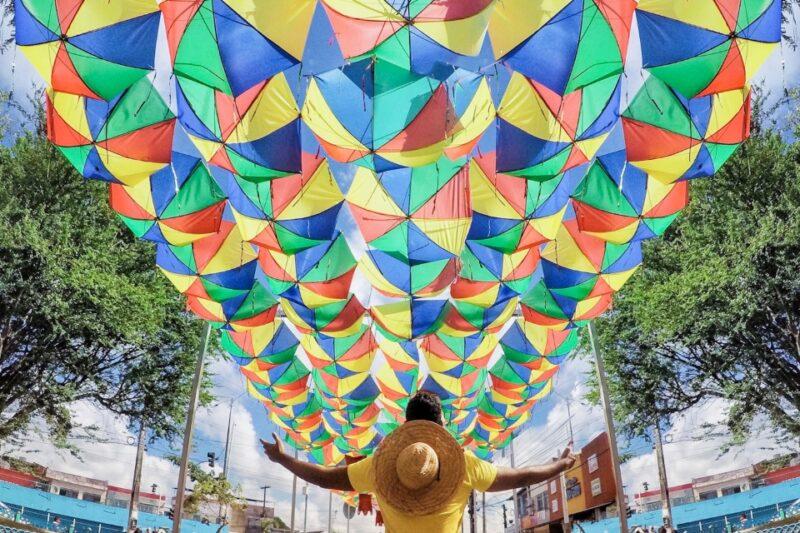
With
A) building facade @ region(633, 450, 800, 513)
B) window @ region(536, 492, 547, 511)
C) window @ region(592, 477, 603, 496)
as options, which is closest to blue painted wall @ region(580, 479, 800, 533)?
window @ region(592, 477, 603, 496)

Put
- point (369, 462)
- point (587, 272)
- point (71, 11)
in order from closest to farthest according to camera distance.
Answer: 1. point (369, 462)
2. point (71, 11)
3. point (587, 272)

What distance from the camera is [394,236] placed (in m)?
8.93

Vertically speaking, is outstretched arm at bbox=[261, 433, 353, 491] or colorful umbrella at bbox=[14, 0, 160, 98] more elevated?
colorful umbrella at bbox=[14, 0, 160, 98]

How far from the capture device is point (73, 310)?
49.9 ft

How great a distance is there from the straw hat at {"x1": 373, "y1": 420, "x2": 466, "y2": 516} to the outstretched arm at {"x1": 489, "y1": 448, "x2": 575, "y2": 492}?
0.71 ft

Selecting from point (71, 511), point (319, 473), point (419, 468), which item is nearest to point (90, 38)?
point (319, 473)

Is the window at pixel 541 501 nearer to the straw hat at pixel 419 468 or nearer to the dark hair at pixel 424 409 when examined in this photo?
the dark hair at pixel 424 409

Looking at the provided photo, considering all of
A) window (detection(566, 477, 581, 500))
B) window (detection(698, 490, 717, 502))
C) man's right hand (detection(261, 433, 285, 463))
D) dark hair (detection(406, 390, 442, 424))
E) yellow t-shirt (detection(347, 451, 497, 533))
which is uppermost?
window (detection(566, 477, 581, 500))

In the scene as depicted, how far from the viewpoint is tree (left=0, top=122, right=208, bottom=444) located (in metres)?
14.6

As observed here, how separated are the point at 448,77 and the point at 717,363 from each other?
14.6m

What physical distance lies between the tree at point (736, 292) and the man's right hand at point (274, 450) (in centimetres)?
1384

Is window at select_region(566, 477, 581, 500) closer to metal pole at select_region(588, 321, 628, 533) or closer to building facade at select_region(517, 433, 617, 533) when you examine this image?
building facade at select_region(517, 433, 617, 533)

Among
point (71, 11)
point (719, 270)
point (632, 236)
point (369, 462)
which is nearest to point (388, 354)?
point (632, 236)

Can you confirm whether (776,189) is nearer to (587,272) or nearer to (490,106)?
(587,272)
